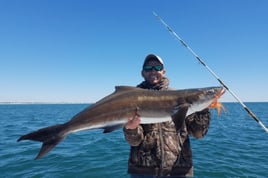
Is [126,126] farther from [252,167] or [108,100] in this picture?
[252,167]

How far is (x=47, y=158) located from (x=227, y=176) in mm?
8769

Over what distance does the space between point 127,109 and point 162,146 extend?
106cm

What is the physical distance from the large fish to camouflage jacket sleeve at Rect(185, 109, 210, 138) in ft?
0.65

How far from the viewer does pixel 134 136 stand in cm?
411

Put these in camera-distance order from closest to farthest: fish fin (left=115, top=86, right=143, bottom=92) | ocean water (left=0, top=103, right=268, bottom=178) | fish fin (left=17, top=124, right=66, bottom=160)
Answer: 1. fish fin (left=17, top=124, right=66, bottom=160)
2. fish fin (left=115, top=86, right=143, bottom=92)
3. ocean water (left=0, top=103, right=268, bottom=178)

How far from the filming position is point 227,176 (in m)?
8.74

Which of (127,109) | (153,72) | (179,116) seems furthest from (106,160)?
(179,116)

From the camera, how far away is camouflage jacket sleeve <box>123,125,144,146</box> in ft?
13.3

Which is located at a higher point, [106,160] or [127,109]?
[127,109]

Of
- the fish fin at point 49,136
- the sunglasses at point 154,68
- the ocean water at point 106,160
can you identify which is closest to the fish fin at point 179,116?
the sunglasses at point 154,68

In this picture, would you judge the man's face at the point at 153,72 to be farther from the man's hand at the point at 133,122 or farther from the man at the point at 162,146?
the man's hand at the point at 133,122

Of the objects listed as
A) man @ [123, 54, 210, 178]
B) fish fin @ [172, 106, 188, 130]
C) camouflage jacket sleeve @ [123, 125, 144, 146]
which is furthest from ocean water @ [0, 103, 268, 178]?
fish fin @ [172, 106, 188, 130]

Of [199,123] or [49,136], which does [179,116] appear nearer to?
[199,123]

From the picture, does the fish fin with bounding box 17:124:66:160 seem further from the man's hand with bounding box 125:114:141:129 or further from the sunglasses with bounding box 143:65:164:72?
the sunglasses with bounding box 143:65:164:72
